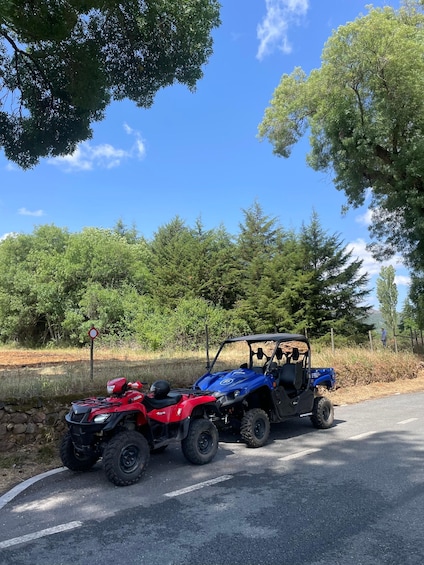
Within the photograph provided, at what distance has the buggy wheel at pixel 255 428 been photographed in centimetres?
640

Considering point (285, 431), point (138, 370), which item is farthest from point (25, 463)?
point (285, 431)

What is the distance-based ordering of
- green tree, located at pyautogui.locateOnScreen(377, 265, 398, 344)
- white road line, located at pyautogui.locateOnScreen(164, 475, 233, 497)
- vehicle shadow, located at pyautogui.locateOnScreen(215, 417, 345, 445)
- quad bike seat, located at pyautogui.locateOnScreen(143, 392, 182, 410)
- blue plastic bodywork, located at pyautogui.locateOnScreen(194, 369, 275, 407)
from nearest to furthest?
white road line, located at pyautogui.locateOnScreen(164, 475, 233, 497) < quad bike seat, located at pyautogui.locateOnScreen(143, 392, 182, 410) < blue plastic bodywork, located at pyautogui.locateOnScreen(194, 369, 275, 407) < vehicle shadow, located at pyautogui.locateOnScreen(215, 417, 345, 445) < green tree, located at pyautogui.locateOnScreen(377, 265, 398, 344)

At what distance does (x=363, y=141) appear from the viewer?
1797 cm

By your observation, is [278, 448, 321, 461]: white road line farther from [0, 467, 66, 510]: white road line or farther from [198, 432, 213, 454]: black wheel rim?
[0, 467, 66, 510]: white road line

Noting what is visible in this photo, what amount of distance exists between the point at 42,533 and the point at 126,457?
1339mm

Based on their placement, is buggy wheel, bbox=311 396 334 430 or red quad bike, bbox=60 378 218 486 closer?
red quad bike, bbox=60 378 218 486

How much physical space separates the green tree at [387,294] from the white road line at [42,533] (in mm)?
62651

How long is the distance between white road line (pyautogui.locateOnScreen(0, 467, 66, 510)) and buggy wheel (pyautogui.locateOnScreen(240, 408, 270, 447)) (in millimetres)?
2514

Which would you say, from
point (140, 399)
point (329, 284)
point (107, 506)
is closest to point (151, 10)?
point (140, 399)

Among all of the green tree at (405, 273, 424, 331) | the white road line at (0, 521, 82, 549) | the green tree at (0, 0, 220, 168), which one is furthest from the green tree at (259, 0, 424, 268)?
the white road line at (0, 521, 82, 549)

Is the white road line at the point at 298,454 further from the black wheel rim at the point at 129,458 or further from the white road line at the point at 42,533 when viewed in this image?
the white road line at the point at 42,533

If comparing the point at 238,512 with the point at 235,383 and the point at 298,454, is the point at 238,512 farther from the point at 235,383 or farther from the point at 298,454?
the point at 235,383

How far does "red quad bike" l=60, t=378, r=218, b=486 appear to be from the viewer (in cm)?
489

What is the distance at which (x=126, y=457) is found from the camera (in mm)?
4977
